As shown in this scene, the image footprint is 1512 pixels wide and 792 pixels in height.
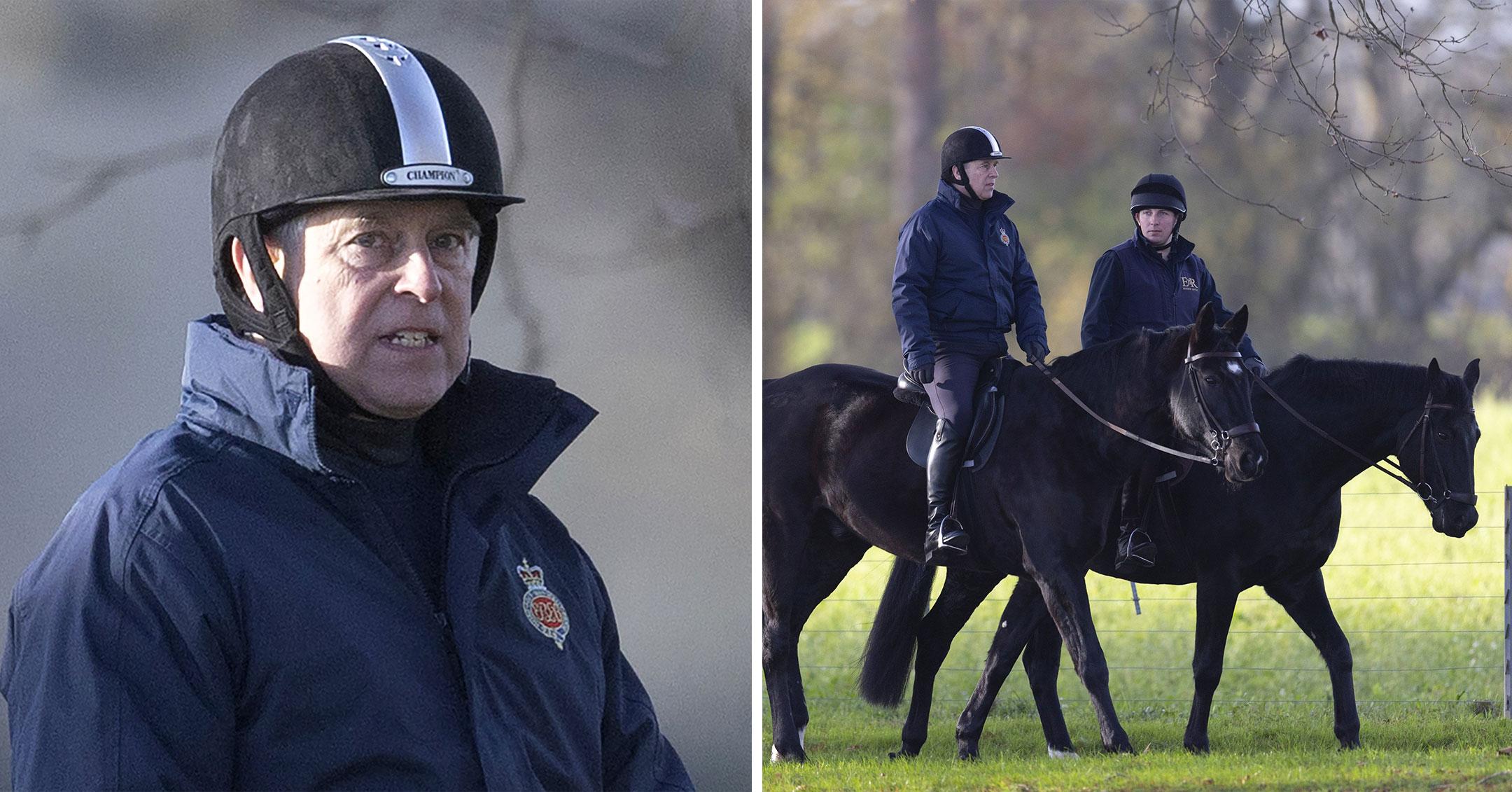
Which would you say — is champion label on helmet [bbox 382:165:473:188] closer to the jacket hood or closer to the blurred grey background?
the blurred grey background

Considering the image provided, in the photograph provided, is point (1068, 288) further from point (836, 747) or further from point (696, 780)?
point (696, 780)

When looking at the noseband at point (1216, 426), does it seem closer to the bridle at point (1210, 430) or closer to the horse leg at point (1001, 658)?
the bridle at point (1210, 430)

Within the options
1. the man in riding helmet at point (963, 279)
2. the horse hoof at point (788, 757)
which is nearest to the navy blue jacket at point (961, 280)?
the man in riding helmet at point (963, 279)

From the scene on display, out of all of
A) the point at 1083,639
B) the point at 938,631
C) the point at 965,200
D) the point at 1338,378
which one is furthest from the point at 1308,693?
the point at 965,200

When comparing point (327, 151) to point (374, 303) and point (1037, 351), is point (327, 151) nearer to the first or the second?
point (374, 303)

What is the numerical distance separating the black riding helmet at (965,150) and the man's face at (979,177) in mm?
11

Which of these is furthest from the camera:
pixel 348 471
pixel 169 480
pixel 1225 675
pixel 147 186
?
pixel 1225 675

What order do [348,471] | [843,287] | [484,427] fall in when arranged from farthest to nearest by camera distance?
[843,287] < [484,427] < [348,471]

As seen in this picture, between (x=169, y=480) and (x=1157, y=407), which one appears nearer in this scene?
(x=169, y=480)

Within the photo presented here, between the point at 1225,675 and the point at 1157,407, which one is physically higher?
the point at 1157,407

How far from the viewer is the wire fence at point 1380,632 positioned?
3.96 metres

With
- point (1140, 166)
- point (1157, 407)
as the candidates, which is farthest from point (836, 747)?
point (1140, 166)

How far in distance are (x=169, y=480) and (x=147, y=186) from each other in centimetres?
267

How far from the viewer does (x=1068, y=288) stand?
4.15m
